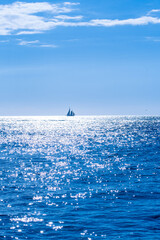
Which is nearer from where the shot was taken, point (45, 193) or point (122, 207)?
point (122, 207)

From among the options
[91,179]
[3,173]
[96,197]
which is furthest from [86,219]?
[3,173]

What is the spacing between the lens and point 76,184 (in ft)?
141

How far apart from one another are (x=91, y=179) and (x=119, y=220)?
62.6 ft

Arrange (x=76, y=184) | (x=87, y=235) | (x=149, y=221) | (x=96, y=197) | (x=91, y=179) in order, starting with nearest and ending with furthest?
(x=87, y=235) < (x=149, y=221) < (x=96, y=197) < (x=76, y=184) < (x=91, y=179)

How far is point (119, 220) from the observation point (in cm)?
2719

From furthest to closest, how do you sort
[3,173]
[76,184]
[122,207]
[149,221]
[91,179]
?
[3,173]
[91,179]
[76,184]
[122,207]
[149,221]

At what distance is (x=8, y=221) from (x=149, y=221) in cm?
1134

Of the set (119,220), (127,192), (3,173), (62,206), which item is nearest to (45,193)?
(62,206)

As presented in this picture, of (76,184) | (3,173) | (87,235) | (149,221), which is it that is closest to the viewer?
(87,235)

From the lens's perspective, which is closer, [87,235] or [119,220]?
[87,235]

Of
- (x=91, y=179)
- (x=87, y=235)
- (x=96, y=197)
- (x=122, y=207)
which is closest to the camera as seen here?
(x=87, y=235)

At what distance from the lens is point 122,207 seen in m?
31.2

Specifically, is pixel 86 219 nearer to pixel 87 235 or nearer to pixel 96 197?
pixel 87 235

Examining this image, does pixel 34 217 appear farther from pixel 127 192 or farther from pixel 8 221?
pixel 127 192
